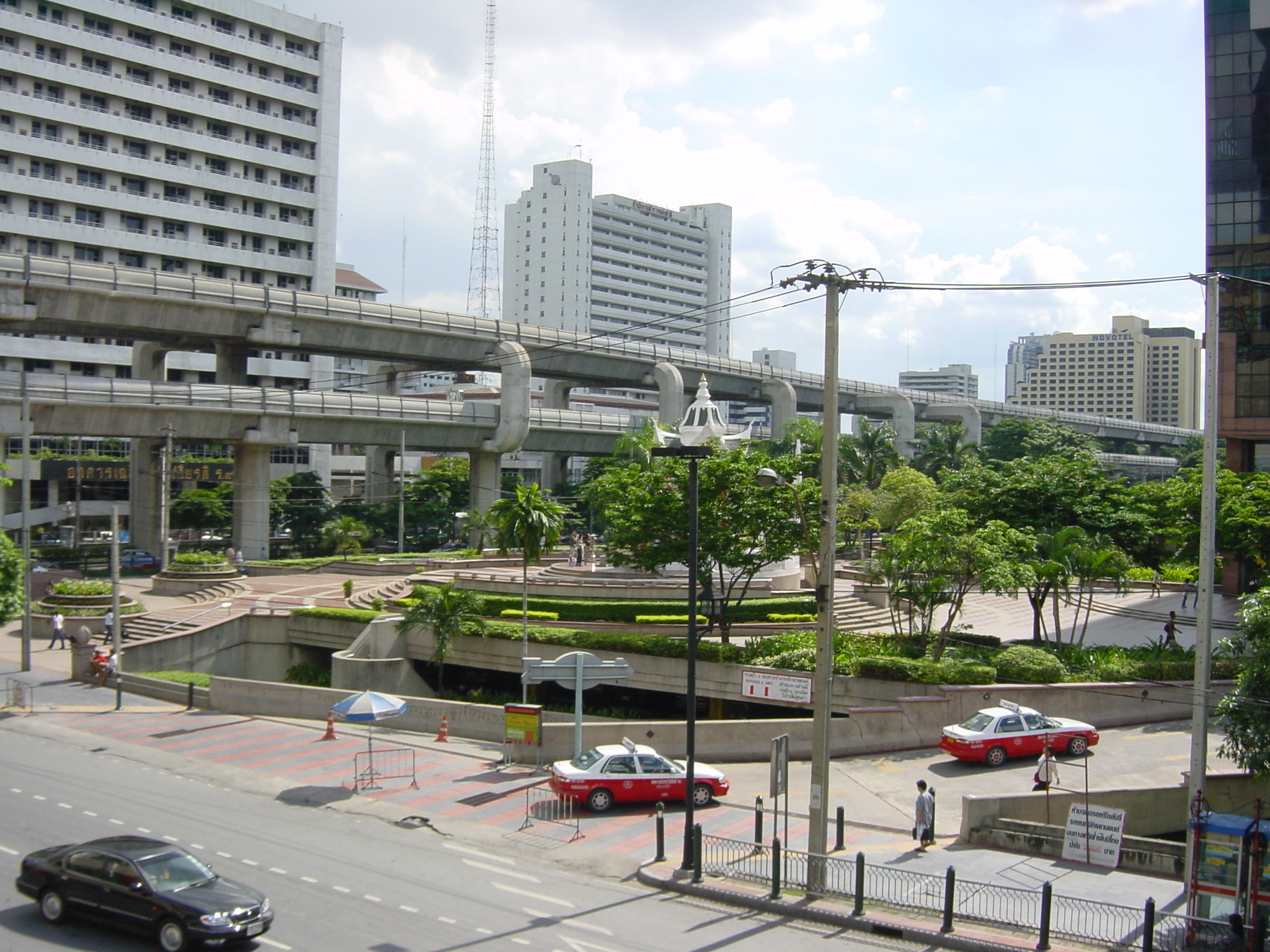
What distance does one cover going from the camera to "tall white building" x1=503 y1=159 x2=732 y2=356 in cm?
16725

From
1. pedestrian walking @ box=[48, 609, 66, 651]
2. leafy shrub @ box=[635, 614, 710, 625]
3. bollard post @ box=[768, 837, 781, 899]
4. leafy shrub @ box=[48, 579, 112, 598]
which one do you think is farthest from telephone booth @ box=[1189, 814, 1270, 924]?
leafy shrub @ box=[48, 579, 112, 598]

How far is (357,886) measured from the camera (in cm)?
1642

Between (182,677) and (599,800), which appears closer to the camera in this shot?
(599,800)

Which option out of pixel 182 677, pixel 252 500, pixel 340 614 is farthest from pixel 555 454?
pixel 182 677

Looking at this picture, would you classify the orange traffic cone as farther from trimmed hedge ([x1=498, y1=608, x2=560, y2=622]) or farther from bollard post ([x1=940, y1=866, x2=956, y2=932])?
bollard post ([x1=940, y1=866, x2=956, y2=932])

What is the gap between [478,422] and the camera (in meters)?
69.8

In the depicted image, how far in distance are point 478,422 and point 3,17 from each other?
152 ft

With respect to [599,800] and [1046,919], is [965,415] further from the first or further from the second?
[1046,919]

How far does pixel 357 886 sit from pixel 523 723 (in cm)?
821

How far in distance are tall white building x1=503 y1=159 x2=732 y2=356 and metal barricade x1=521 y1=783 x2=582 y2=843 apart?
442ft

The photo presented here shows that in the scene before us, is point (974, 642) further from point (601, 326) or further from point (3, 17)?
point (601, 326)

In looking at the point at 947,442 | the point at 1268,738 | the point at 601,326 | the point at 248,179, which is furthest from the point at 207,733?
the point at 601,326

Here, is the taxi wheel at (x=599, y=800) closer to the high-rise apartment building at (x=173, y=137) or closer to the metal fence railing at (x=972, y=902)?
the metal fence railing at (x=972, y=902)

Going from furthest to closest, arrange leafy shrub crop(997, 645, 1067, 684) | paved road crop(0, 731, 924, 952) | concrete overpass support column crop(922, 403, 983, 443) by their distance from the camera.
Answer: concrete overpass support column crop(922, 403, 983, 443), leafy shrub crop(997, 645, 1067, 684), paved road crop(0, 731, 924, 952)
